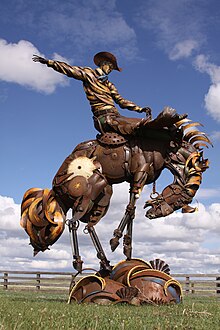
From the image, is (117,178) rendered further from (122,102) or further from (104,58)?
(104,58)

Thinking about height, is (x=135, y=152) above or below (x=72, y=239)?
above

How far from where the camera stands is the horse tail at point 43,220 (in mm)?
8812

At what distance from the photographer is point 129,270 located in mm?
7980

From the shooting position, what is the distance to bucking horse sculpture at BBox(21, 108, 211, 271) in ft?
27.6

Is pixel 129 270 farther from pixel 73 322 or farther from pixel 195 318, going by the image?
pixel 73 322

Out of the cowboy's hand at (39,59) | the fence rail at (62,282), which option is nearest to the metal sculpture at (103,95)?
the cowboy's hand at (39,59)

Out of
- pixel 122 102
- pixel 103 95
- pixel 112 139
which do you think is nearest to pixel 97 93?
pixel 103 95

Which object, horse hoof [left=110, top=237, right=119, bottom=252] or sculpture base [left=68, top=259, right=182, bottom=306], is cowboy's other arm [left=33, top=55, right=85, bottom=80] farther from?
sculpture base [left=68, top=259, right=182, bottom=306]

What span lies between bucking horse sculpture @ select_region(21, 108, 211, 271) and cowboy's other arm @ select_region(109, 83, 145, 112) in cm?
77

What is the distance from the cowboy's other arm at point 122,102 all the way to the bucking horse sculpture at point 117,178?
768 millimetres

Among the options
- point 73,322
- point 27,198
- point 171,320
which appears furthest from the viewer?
point 27,198

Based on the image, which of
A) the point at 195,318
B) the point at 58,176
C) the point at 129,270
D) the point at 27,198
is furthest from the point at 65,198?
the point at 195,318

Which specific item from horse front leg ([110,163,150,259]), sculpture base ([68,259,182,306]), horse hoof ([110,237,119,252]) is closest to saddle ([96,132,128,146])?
horse front leg ([110,163,150,259])

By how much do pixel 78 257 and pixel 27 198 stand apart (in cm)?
171
